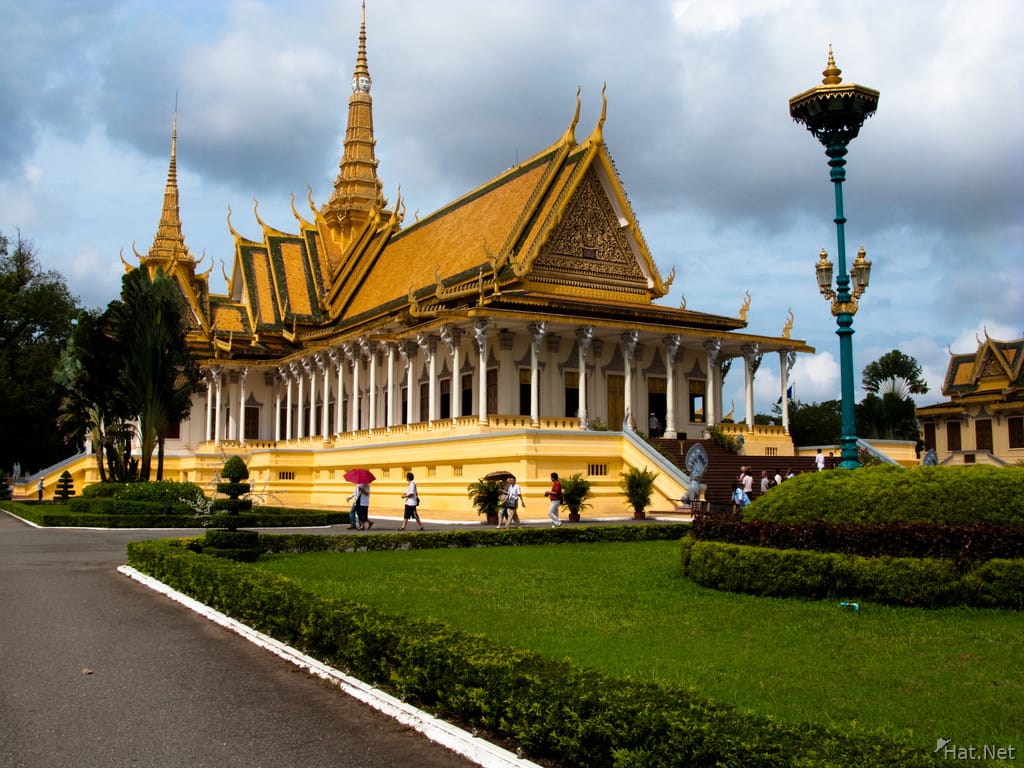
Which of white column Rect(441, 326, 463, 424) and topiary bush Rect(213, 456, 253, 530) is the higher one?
white column Rect(441, 326, 463, 424)

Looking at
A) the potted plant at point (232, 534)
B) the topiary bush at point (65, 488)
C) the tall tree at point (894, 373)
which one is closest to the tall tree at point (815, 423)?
the tall tree at point (894, 373)

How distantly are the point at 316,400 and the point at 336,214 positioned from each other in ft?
40.4

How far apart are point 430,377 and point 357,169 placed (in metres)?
26.0

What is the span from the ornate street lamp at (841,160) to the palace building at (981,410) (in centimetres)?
3234

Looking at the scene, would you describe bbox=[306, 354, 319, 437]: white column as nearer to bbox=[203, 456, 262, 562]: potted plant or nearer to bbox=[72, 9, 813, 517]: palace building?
bbox=[72, 9, 813, 517]: palace building

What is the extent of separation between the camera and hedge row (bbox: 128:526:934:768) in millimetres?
4535

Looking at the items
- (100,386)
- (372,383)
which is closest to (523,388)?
(372,383)

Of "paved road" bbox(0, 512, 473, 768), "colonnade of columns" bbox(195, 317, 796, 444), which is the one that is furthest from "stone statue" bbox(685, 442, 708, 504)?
"paved road" bbox(0, 512, 473, 768)

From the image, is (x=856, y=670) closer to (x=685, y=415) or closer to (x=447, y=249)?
(x=685, y=415)

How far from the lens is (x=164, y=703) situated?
7023 millimetres

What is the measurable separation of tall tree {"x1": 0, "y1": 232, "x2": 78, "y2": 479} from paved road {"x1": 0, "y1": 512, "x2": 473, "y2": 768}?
1986 inches

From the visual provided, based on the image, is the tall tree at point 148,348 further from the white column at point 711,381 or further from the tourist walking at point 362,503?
the white column at point 711,381

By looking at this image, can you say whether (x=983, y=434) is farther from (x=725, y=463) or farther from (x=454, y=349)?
(x=454, y=349)

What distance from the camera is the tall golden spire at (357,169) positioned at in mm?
53875
